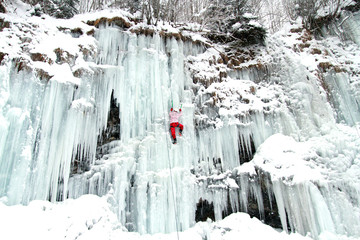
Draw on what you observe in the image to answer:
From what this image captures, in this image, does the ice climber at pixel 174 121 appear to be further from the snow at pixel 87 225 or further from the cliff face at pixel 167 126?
the snow at pixel 87 225

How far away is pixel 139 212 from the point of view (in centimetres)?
599

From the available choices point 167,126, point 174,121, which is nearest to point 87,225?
point 167,126

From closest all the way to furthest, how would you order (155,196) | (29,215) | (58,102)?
(29,215) → (58,102) → (155,196)

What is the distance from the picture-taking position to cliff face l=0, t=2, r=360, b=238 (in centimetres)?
544

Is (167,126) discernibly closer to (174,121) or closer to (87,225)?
(174,121)

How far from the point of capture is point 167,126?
680 centimetres

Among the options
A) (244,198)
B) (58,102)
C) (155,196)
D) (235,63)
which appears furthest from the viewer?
(235,63)

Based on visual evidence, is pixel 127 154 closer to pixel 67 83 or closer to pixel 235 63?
pixel 67 83

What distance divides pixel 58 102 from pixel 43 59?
4.14 feet

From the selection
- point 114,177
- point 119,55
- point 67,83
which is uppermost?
point 119,55

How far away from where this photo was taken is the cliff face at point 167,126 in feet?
17.9

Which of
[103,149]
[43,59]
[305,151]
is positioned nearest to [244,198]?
[305,151]

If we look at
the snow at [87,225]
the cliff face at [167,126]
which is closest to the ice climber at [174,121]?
the cliff face at [167,126]

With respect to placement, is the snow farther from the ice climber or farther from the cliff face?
the ice climber
